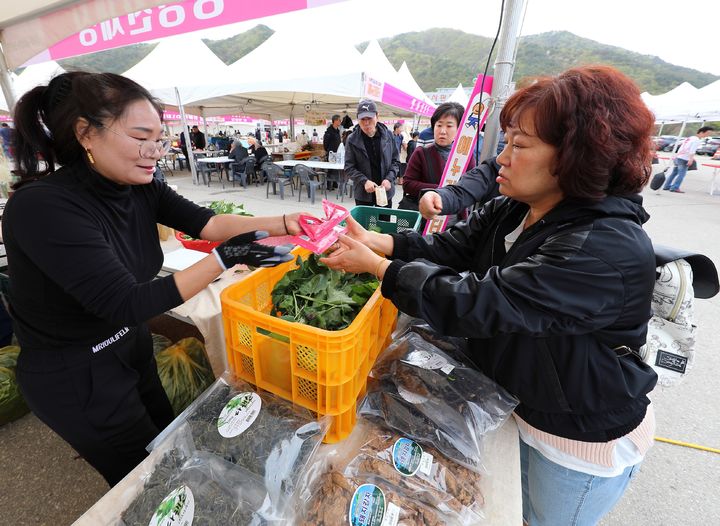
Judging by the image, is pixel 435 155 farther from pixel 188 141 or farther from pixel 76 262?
pixel 188 141

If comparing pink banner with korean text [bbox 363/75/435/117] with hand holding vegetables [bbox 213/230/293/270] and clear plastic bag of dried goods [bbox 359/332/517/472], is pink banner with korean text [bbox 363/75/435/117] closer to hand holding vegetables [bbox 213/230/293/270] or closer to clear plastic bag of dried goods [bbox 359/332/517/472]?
hand holding vegetables [bbox 213/230/293/270]

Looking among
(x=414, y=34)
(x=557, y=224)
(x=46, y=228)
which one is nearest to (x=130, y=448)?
(x=46, y=228)

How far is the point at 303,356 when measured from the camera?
99 cm

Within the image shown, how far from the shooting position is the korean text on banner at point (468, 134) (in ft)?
7.11

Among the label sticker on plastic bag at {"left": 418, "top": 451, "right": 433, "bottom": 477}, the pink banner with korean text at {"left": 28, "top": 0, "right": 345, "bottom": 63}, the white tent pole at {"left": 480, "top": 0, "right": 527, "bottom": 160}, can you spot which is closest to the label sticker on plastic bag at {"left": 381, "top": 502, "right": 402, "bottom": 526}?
the label sticker on plastic bag at {"left": 418, "top": 451, "right": 433, "bottom": 477}

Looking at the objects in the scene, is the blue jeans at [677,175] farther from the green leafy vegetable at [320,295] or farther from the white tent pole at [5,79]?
the white tent pole at [5,79]

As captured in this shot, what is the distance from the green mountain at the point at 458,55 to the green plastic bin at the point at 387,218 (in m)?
44.1

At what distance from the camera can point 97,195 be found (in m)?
1.10

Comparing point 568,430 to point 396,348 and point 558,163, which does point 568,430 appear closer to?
point 396,348

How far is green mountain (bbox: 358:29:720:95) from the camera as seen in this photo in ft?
165

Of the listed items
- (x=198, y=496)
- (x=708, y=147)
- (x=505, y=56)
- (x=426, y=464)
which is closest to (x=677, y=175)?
(x=505, y=56)

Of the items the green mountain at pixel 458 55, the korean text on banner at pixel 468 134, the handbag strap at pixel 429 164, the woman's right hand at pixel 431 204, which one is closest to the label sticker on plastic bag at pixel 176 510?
the woman's right hand at pixel 431 204

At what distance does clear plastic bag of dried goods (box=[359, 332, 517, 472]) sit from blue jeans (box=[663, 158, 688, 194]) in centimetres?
1557

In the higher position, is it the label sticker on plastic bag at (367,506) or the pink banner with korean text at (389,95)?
the pink banner with korean text at (389,95)
